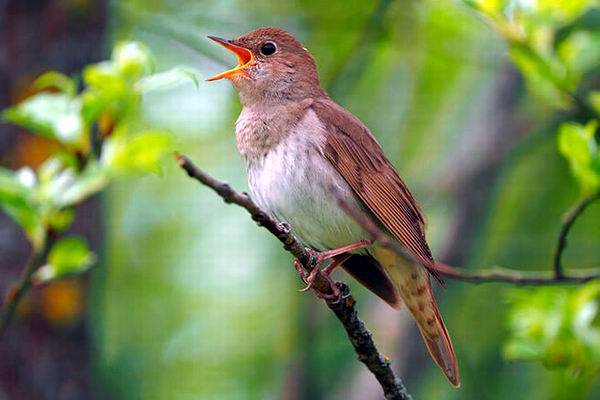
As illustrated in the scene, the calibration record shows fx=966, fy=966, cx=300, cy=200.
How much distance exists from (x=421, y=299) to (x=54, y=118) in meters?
1.76

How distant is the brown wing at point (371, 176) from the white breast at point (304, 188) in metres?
0.06

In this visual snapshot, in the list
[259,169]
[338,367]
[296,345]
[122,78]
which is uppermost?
[122,78]

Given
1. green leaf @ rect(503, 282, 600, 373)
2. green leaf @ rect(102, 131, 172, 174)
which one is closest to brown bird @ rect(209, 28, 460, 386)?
green leaf @ rect(503, 282, 600, 373)

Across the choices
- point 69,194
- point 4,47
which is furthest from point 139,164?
point 4,47

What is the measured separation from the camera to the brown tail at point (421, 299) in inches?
150

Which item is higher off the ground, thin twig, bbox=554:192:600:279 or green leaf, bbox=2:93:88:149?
thin twig, bbox=554:192:600:279

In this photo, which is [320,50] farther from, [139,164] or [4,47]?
[139,164]

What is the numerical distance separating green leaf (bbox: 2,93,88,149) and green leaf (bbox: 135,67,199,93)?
204 millimetres

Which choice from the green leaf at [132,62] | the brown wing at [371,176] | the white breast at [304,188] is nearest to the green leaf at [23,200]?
the green leaf at [132,62]

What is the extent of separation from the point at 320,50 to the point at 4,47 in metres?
1.94

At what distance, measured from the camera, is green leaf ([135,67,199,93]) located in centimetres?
275

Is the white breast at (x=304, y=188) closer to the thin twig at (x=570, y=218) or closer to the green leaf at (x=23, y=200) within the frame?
the thin twig at (x=570, y=218)

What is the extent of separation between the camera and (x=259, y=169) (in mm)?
3791

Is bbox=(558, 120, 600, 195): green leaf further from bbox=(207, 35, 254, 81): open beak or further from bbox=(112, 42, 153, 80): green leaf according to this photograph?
bbox=(207, 35, 254, 81): open beak
